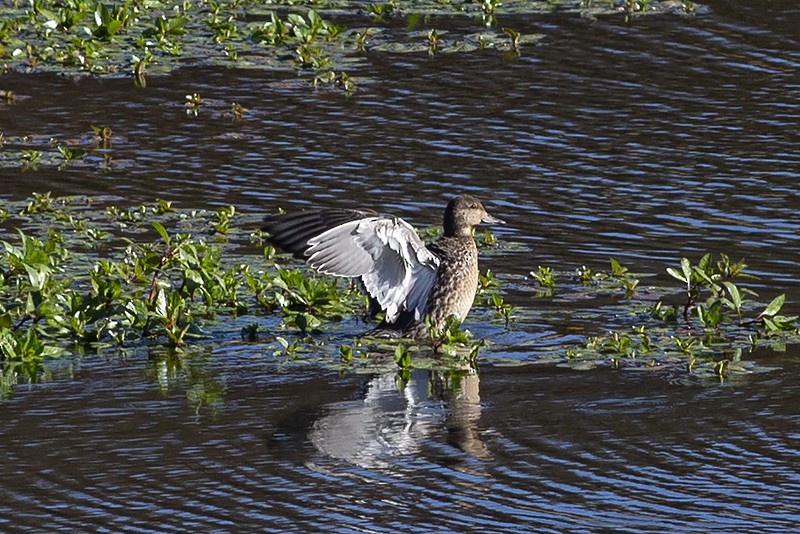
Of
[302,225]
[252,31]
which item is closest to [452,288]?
[302,225]

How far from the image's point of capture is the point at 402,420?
7465 millimetres

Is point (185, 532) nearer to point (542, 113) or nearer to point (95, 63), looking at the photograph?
point (542, 113)

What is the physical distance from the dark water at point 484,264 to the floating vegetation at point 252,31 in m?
0.30

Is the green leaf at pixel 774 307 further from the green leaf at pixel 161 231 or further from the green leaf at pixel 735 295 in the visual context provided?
the green leaf at pixel 161 231

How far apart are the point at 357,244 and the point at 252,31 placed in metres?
8.13

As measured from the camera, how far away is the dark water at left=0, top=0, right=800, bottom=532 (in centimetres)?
647

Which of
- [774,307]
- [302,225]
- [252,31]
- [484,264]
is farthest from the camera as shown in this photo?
[252,31]

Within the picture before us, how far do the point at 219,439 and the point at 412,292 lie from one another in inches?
92.2

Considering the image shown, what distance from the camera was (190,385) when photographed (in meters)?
8.05

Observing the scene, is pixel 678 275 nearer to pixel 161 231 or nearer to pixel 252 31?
pixel 161 231

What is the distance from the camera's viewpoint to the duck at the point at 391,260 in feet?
28.5

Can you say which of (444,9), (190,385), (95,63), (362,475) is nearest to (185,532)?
(362,475)

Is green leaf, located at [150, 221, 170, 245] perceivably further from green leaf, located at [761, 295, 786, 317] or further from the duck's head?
green leaf, located at [761, 295, 786, 317]

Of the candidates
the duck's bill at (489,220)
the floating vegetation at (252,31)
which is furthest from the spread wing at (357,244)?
the floating vegetation at (252,31)
